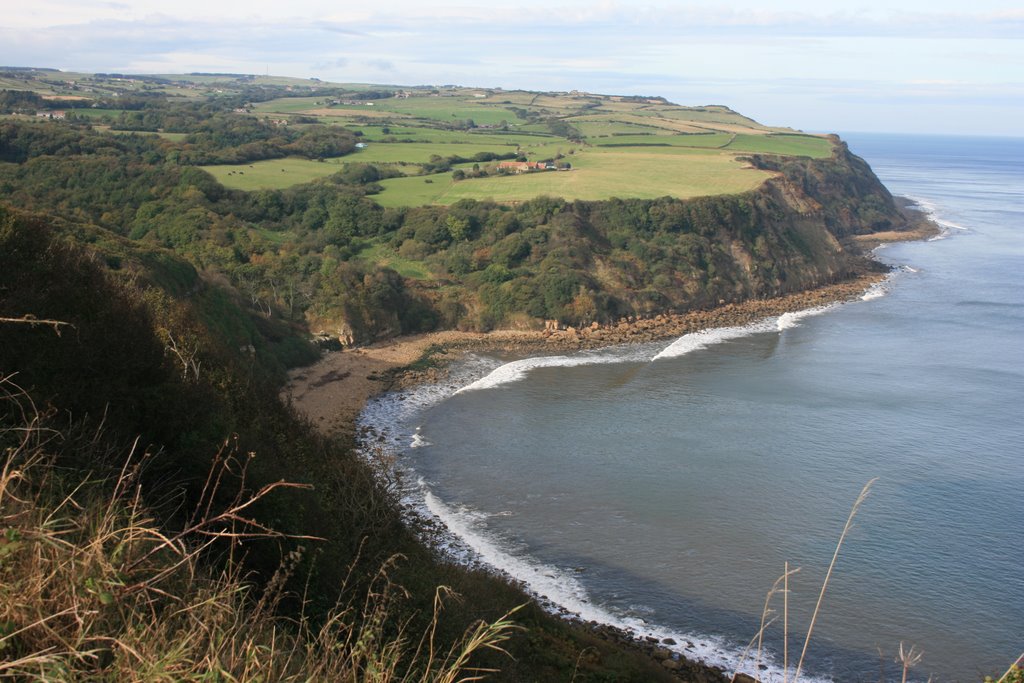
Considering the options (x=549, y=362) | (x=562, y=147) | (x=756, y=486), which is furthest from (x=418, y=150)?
(x=756, y=486)

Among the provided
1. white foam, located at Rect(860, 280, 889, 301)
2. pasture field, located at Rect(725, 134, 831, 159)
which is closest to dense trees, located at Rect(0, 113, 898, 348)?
white foam, located at Rect(860, 280, 889, 301)

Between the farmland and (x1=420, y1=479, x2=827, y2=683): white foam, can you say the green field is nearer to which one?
the farmland

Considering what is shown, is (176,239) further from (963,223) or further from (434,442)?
(963,223)

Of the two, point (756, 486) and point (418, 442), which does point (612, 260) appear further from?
point (756, 486)

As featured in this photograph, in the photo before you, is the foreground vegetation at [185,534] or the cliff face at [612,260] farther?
the cliff face at [612,260]

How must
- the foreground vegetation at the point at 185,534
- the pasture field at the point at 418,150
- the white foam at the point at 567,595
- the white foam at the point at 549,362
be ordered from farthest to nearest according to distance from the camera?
1. the pasture field at the point at 418,150
2. the white foam at the point at 549,362
3. the white foam at the point at 567,595
4. the foreground vegetation at the point at 185,534

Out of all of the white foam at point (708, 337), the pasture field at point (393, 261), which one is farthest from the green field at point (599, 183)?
the white foam at point (708, 337)

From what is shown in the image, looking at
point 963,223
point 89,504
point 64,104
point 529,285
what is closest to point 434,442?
point 529,285

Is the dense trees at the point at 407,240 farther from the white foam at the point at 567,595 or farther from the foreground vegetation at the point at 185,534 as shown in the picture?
the foreground vegetation at the point at 185,534
